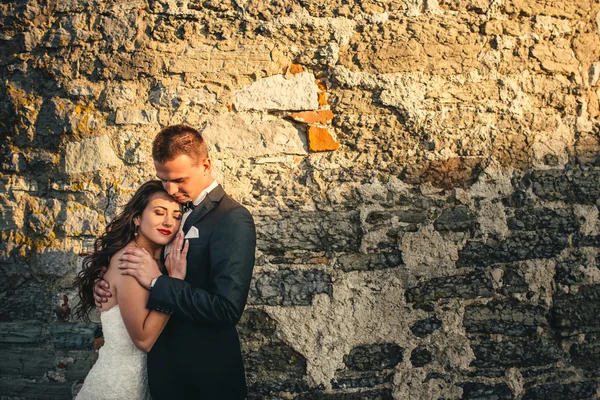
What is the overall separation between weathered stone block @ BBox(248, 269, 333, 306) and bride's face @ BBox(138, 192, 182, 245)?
66cm

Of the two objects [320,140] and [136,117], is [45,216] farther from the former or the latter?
[320,140]

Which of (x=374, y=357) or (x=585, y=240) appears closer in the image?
(x=374, y=357)

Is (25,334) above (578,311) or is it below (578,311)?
below

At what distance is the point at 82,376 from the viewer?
2.84m

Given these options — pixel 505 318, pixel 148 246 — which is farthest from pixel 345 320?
pixel 148 246

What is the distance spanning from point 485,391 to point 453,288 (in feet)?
1.88

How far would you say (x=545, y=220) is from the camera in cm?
293

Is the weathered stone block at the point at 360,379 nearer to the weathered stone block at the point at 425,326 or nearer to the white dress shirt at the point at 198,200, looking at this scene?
the weathered stone block at the point at 425,326

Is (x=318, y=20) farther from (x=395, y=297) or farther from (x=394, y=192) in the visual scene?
(x=395, y=297)

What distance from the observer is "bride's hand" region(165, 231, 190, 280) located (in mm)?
2137

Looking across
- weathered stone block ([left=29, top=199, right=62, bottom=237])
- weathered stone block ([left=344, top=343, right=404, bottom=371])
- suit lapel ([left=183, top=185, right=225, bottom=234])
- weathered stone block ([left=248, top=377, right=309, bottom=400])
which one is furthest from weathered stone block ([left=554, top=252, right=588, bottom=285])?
weathered stone block ([left=29, top=199, right=62, bottom=237])

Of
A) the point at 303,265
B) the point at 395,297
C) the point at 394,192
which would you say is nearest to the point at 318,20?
the point at 394,192

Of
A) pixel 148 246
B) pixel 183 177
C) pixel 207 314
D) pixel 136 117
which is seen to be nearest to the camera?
pixel 207 314

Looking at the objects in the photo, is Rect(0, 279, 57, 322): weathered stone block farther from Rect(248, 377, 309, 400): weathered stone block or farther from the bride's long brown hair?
Rect(248, 377, 309, 400): weathered stone block
